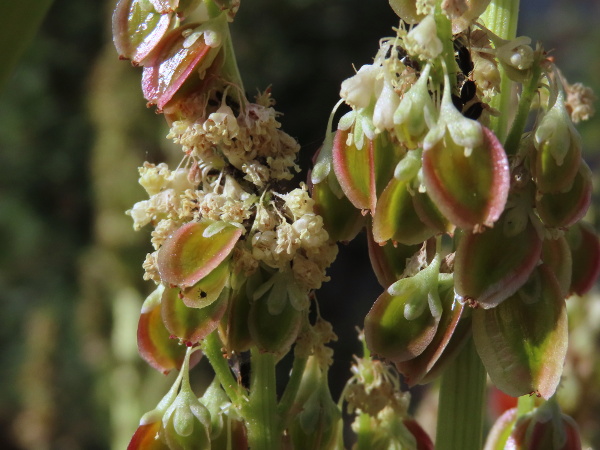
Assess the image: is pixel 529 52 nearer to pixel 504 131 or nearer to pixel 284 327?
pixel 504 131

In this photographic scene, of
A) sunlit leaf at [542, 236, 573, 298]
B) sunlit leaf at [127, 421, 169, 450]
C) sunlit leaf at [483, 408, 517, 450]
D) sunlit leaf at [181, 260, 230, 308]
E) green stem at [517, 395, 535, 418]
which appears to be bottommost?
sunlit leaf at [483, 408, 517, 450]

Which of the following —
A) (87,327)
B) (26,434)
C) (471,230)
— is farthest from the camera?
(26,434)

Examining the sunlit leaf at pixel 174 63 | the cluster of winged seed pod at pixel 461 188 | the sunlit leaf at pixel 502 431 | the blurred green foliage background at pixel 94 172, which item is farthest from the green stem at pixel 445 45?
the blurred green foliage background at pixel 94 172

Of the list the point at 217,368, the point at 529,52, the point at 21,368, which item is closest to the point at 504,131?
the point at 529,52

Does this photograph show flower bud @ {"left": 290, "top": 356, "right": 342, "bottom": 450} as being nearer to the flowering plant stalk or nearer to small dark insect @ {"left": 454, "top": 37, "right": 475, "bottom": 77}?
the flowering plant stalk

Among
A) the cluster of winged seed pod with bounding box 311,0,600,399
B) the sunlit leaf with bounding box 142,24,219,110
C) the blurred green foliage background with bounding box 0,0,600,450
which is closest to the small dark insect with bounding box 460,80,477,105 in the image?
the cluster of winged seed pod with bounding box 311,0,600,399
